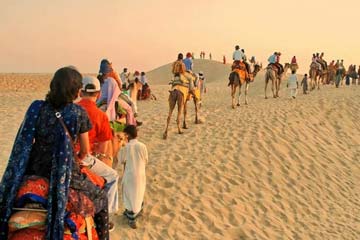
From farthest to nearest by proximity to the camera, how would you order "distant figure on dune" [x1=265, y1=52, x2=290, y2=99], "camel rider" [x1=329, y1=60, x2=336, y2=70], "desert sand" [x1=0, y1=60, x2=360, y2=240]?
"camel rider" [x1=329, y1=60, x2=336, y2=70], "distant figure on dune" [x1=265, y1=52, x2=290, y2=99], "desert sand" [x1=0, y1=60, x2=360, y2=240]

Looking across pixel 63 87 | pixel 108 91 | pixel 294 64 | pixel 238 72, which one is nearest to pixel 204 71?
pixel 294 64

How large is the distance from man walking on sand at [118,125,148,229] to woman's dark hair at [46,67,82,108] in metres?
3.95

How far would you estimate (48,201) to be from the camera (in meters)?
3.60

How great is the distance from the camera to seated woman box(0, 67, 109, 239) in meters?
3.62

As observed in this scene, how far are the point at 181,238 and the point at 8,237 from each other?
4456mm

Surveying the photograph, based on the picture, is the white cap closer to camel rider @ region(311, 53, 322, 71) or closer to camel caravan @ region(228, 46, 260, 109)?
camel caravan @ region(228, 46, 260, 109)

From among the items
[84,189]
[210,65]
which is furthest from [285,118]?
[210,65]

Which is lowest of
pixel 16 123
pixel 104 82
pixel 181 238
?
pixel 181 238

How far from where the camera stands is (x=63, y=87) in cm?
371

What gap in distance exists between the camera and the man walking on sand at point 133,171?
25.2 ft

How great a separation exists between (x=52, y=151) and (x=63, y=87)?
0.54 m

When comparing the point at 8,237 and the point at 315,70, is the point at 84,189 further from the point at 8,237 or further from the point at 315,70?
the point at 315,70

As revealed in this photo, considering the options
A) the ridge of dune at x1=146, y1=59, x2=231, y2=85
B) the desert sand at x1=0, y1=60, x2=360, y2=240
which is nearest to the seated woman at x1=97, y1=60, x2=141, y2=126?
the desert sand at x1=0, y1=60, x2=360, y2=240

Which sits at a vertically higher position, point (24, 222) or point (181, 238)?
point (24, 222)
